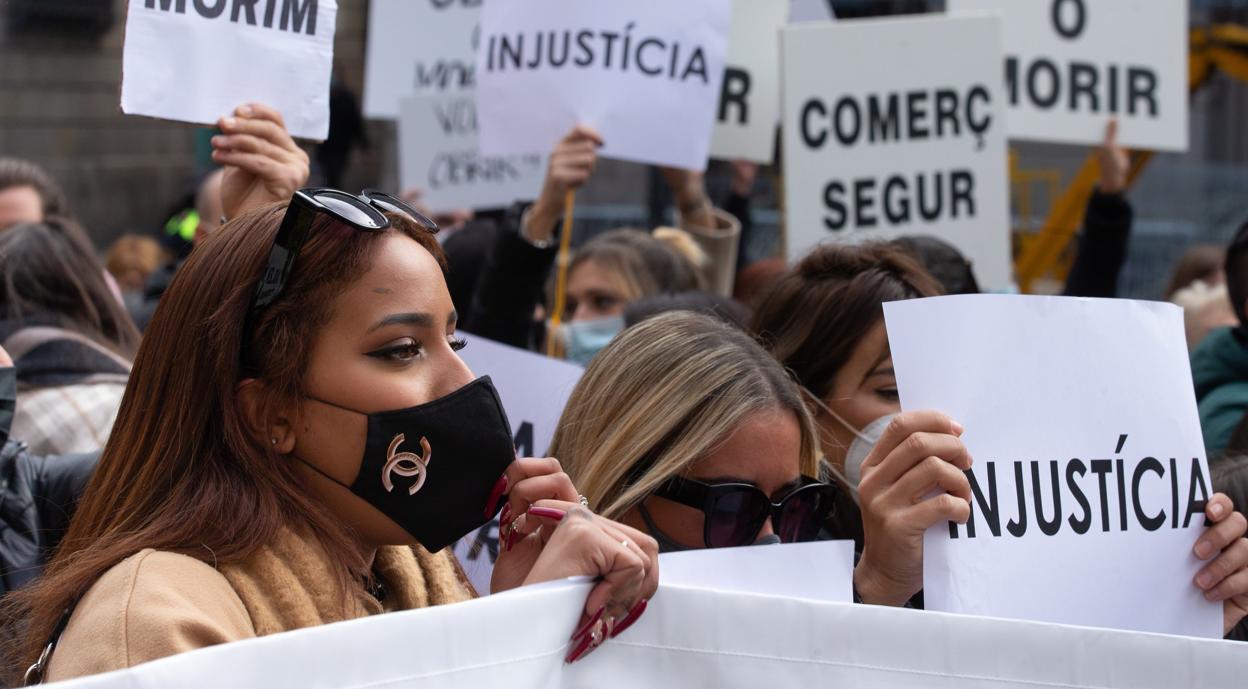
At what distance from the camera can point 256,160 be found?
2.73m

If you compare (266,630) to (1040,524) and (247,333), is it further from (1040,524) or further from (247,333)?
(1040,524)

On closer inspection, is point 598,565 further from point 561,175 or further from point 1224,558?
point 561,175

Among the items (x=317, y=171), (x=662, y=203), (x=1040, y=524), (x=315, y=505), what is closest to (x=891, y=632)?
(x=1040, y=524)

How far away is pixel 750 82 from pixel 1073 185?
485cm

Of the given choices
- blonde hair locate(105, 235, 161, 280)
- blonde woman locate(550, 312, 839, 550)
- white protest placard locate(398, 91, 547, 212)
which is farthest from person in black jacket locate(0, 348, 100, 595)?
blonde hair locate(105, 235, 161, 280)

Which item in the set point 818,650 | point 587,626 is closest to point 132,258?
point 587,626

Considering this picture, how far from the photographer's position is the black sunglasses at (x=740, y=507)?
7.66 feet

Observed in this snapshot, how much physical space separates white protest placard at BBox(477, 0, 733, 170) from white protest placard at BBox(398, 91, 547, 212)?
134 cm

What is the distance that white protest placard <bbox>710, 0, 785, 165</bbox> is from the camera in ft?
17.3

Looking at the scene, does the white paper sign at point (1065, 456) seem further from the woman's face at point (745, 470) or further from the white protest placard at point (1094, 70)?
the white protest placard at point (1094, 70)

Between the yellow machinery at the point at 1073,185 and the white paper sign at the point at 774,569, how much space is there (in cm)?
420

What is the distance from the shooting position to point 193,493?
1777 millimetres

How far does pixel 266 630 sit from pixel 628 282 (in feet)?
10.9

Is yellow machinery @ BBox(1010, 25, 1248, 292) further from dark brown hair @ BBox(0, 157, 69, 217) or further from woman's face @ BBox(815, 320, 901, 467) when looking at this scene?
dark brown hair @ BBox(0, 157, 69, 217)
